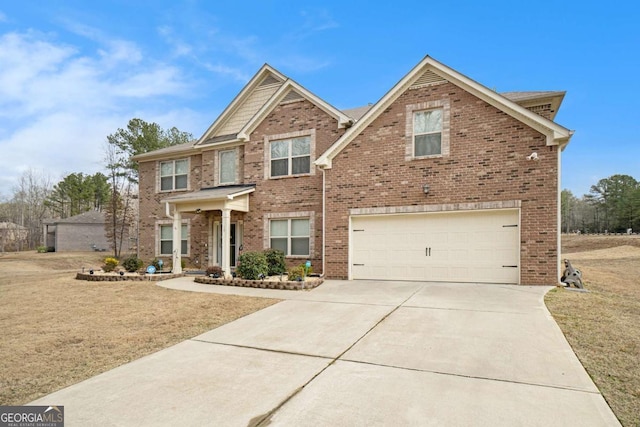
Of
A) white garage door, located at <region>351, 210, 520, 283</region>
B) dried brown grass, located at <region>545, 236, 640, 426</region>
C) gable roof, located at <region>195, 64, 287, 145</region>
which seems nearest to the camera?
dried brown grass, located at <region>545, 236, 640, 426</region>

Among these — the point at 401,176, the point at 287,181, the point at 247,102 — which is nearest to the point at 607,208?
the point at 401,176

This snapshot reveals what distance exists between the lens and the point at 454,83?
35.9 ft

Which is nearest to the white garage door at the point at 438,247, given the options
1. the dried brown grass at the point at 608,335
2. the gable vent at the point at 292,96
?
the dried brown grass at the point at 608,335

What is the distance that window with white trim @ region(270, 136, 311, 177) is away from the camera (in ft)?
45.7

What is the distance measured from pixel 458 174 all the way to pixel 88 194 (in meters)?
52.1

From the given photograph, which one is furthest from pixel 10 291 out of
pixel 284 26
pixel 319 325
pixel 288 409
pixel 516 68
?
pixel 516 68

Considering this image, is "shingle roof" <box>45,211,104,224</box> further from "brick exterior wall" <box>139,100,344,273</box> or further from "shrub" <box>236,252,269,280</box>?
"shrub" <box>236,252,269,280</box>

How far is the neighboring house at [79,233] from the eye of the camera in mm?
34094

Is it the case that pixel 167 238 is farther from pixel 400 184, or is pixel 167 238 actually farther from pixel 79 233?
pixel 79 233

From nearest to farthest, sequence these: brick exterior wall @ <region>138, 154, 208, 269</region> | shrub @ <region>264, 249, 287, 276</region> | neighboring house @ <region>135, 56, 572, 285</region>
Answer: neighboring house @ <region>135, 56, 572, 285</region> < shrub @ <region>264, 249, 287, 276</region> < brick exterior wall @ <region>138, 154, 208, 269</region>

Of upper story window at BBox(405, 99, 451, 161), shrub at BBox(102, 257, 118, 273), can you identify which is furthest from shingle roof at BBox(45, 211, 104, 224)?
upper story window at BBox(405, 99, 451, 161)

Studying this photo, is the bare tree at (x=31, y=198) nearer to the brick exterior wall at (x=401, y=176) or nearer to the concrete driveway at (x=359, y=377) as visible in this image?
the brick exterior wall at (x=401, y=176)

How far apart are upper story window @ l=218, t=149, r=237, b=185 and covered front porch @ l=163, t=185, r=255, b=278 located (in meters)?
0.56

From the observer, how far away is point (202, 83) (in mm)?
23969
